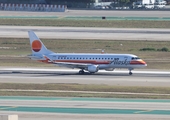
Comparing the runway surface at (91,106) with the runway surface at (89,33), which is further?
the runway surface at (89,33)

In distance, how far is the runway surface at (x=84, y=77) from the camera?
60.8 m

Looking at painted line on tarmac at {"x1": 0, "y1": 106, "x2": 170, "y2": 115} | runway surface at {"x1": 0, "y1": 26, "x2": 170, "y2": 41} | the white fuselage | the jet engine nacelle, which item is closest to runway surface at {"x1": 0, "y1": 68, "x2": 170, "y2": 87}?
the jet engine nacelle

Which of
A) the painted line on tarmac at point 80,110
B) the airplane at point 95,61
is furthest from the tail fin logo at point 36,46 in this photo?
the painted line on tarmac at point 80,110

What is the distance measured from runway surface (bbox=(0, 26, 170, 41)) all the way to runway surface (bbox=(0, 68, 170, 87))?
3398 cm

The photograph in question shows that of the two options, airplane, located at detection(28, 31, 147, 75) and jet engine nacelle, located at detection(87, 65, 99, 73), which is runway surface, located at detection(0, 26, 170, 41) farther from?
jet engine nacelle, located at detection(87, 65, 99, 73)

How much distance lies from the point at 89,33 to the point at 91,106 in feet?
222

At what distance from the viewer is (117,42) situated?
99.0m

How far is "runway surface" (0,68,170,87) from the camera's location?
200ft

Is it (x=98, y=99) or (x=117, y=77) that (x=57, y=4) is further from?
(x=98, y=99)

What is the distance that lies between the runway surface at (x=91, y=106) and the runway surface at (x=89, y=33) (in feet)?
187

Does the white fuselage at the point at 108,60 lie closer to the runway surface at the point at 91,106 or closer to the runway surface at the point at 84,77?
the runway surface at the point at 84,77

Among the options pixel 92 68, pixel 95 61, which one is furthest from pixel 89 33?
pixel 92 68

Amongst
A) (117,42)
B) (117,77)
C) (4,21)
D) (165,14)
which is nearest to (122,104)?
(117,77)

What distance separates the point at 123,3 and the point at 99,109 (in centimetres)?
14336
